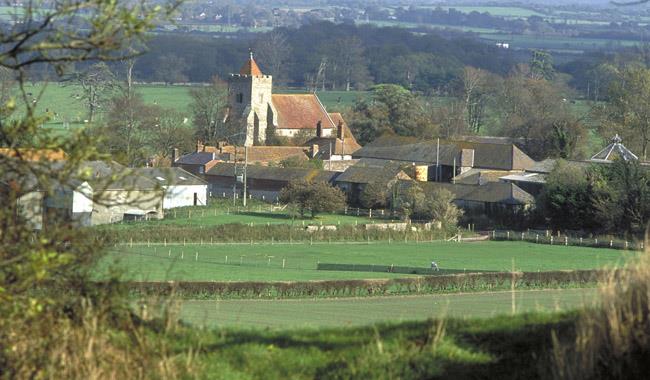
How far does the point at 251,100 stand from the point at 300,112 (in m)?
3.42

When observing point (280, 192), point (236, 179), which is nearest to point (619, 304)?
point (280, 192)

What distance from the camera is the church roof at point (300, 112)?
85.8 metres

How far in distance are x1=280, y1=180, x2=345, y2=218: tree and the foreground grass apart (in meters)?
40.5

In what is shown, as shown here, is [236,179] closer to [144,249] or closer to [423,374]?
[144,249]

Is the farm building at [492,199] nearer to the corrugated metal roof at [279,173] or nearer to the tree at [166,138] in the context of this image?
the corrugated metal roof at [279,173]

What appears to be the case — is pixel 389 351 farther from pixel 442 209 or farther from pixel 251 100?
pixel 251 100

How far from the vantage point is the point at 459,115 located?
9462cm

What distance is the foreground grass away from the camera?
1113 centimetres

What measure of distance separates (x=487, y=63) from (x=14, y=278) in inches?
7305

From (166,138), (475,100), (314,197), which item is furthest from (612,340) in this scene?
(475,100)

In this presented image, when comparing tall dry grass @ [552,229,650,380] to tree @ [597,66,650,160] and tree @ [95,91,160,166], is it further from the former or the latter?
tree @ [597,66,650,160]

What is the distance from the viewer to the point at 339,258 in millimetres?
39531

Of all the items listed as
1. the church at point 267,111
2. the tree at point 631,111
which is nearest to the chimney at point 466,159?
the tree at point 631,111

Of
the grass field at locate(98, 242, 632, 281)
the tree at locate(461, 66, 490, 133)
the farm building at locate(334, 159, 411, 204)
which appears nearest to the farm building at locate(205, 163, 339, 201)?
the farm building at locate(334, 159, 411, 204)
